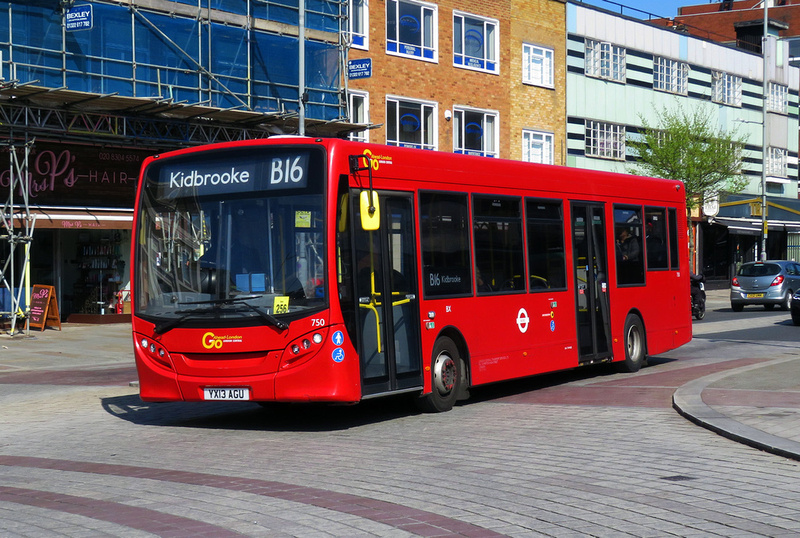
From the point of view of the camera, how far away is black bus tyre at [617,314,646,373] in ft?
52.7

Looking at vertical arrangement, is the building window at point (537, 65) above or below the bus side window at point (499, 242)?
above

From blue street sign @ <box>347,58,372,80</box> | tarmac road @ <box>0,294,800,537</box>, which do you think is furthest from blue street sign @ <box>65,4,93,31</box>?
tarmac road @ <box>0,294,800,537</box>

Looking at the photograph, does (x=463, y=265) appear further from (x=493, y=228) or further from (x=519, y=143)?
(x=519, y=143)

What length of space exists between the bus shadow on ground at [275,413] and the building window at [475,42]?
83.6ft

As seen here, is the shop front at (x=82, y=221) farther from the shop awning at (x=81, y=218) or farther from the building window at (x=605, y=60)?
the building window at (x=605, y=60)

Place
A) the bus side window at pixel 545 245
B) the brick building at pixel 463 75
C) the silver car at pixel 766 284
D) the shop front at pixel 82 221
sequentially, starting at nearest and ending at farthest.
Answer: the bus side window at pixel 545 245
the shop front at pixel 82 221
the silver car at pixel 766 284
the brick building at pixel 463 75

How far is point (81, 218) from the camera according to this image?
89.1 ft

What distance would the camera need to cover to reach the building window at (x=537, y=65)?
135 ft

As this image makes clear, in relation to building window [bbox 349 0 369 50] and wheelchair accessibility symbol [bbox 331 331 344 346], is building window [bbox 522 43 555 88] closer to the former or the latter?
building window [bbox 349 0 369 50]

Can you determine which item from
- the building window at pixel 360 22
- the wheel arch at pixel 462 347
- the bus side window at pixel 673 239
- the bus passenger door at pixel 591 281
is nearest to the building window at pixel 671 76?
the building window at pixel 360 22

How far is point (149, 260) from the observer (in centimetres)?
1127

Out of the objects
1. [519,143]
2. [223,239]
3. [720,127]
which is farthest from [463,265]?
[720,127]

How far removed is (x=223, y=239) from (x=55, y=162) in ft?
58.2

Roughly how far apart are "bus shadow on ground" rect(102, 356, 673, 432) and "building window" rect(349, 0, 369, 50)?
21.9m
